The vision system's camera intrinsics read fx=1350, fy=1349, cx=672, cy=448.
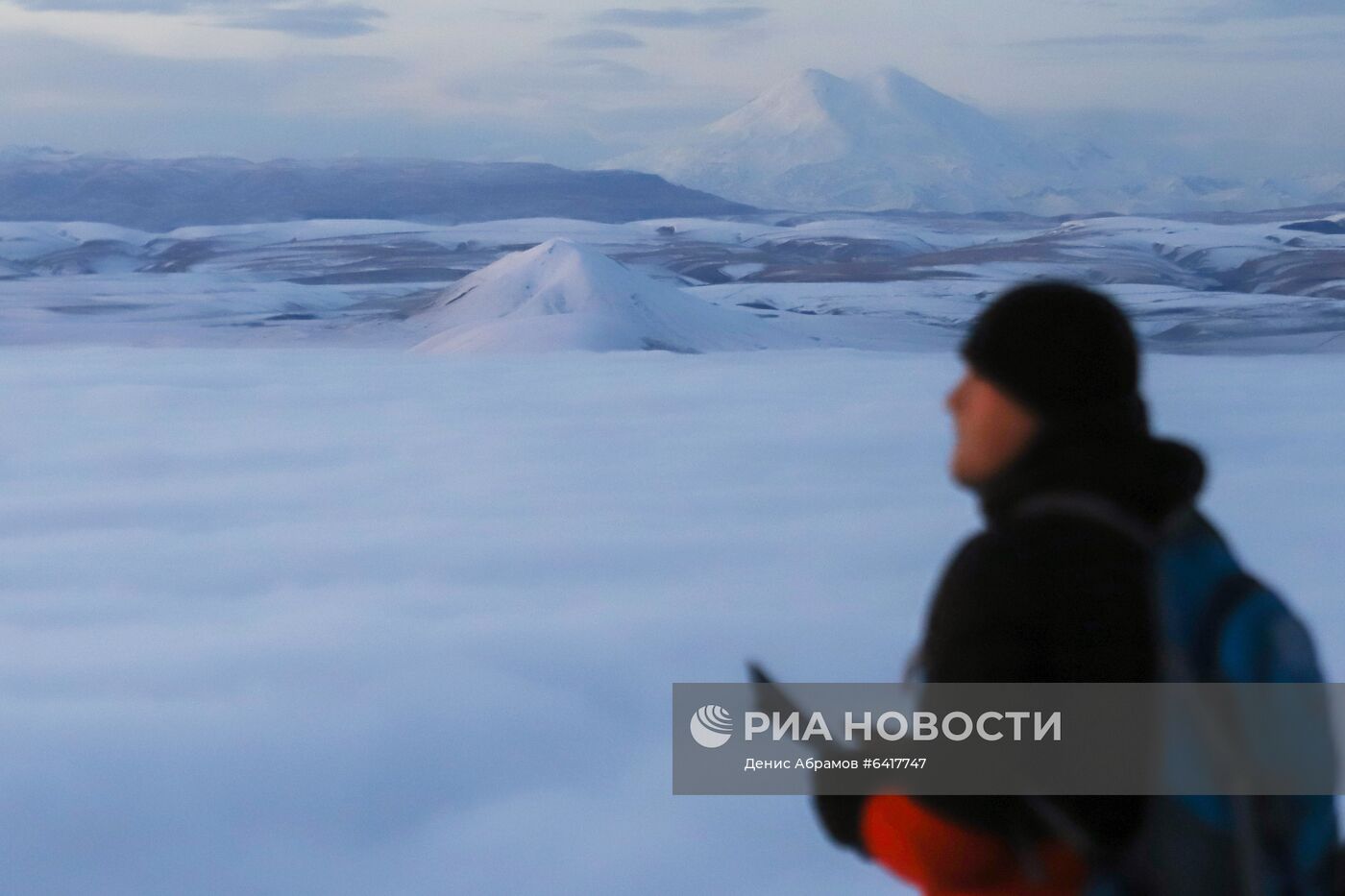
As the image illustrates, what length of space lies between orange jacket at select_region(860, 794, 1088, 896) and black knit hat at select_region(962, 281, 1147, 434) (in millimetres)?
251

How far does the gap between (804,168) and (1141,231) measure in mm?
5821

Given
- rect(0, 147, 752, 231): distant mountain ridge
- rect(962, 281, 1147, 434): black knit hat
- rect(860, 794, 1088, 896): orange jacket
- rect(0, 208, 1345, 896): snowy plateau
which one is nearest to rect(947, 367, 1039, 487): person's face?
rect(962, 281, 1147, 434): black knit hat

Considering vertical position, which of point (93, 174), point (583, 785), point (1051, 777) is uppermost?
point (93, 174)

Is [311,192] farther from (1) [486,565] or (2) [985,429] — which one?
(2) [985,429]

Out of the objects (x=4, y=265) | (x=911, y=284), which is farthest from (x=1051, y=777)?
(x=4, y=265)

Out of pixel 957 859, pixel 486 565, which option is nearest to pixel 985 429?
pixel 957 859

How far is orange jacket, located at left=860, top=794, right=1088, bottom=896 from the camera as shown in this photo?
800 mm

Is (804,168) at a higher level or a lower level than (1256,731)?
higher

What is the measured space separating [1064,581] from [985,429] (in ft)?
0.37

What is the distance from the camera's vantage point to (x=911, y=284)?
32.4 ft

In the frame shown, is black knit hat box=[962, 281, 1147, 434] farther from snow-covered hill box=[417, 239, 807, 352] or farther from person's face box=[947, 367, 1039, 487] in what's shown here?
snow-covered hill box=[417, 239, 807, 352]

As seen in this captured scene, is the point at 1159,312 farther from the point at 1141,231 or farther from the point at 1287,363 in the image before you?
the point at 1141,231

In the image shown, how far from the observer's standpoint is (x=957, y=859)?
80 cm

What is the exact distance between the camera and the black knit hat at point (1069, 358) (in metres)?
0.79
